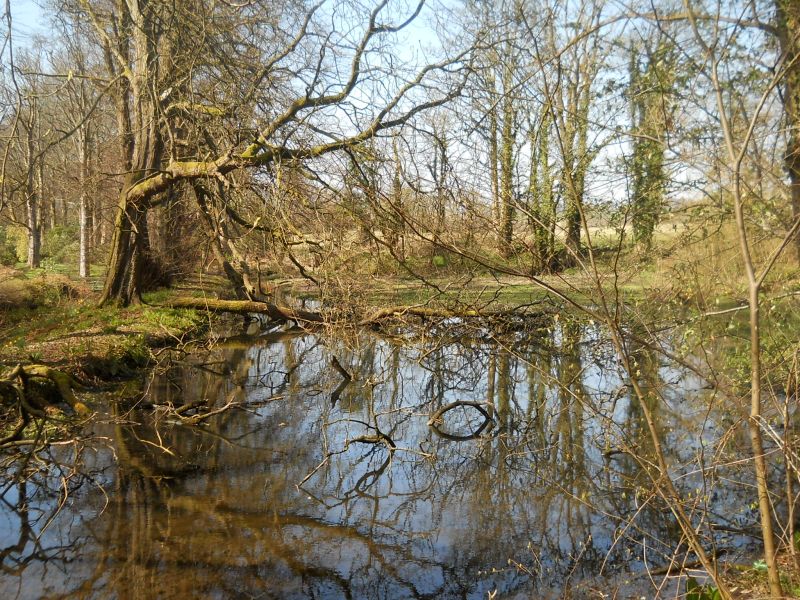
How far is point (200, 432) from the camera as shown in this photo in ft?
26.3

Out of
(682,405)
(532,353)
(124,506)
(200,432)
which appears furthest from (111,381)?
(682,405)

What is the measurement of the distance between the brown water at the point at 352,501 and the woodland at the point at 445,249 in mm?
74

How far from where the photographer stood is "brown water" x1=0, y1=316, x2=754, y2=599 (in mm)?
4773

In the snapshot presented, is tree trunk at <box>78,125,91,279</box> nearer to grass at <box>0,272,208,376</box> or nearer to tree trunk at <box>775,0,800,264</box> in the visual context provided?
grass at <box>0,272,208,376</box>

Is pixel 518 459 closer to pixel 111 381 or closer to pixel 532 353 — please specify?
pixel 532 353

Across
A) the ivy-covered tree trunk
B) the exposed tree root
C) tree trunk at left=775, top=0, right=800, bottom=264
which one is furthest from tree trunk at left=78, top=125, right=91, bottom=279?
tree trunk at left=775, top=0, right=800, bottom=264

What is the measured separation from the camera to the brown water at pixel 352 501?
188 inches

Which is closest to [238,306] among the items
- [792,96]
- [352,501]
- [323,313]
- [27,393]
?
[323,313]

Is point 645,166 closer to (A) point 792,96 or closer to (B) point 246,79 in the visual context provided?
(A) point 792,96

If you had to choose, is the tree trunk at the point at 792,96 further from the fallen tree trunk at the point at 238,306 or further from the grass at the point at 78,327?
the fallen tree trunk at the point at 238,306

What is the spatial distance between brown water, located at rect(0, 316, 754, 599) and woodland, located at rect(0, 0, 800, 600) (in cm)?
7

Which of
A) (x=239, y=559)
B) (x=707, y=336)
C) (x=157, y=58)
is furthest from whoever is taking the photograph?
(x=157, y=58)

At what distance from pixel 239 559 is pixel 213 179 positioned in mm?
8450

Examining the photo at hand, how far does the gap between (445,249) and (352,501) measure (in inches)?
129
